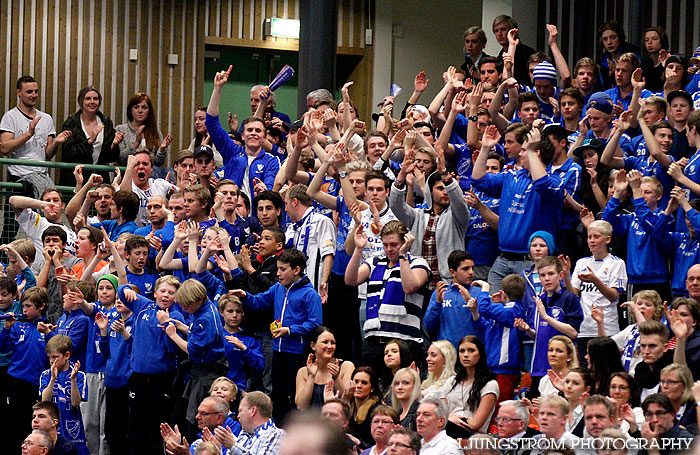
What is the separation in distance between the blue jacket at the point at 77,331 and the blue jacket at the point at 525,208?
3790 mm

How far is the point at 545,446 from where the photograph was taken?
693 cm

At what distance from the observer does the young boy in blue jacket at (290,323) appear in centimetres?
A: 882

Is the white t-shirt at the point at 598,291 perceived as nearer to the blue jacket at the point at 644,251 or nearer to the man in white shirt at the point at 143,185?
the blue jacket at the point at 644,251

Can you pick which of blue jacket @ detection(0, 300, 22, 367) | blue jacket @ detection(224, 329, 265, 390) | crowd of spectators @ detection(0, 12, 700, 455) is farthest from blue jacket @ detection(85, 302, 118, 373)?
blue jacket @ detection(224, 329, 265, 390)

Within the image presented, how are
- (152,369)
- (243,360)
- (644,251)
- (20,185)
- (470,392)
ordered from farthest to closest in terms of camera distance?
(20,185) → (152,369) → (243,360) → (644,251) → (470,392)

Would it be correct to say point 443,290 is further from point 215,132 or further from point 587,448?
point 215,132

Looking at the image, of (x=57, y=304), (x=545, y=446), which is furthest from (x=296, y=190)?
(x=545, y=446)

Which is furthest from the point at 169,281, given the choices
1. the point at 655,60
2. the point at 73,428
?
the point at 655,60

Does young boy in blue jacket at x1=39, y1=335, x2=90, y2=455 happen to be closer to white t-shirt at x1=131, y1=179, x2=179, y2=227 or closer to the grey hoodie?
white t-shirt at x1=131, y1=179, x2=179, y2=227

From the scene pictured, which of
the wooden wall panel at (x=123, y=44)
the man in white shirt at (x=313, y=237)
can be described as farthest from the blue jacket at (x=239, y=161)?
the wooden wall panel at (x=123, y=44)

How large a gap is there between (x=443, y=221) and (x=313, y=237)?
1.12m

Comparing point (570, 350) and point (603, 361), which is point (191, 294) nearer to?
point (570, 350)

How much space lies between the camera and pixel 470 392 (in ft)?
26.0

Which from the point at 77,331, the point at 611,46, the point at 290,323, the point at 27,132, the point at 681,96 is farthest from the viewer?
the point at 27,132
